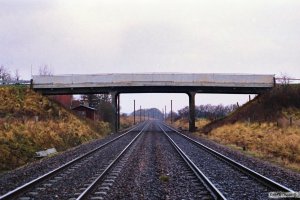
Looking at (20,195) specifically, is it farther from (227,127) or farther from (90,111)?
(90,111)

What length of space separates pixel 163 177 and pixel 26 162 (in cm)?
817

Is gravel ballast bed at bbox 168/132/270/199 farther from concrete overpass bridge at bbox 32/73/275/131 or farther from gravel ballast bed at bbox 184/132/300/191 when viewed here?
concrete overpass bridge at bbox 32/73/275/131

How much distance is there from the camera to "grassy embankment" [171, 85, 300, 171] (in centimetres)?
2226

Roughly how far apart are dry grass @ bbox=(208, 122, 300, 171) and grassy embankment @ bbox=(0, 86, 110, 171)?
444 inches

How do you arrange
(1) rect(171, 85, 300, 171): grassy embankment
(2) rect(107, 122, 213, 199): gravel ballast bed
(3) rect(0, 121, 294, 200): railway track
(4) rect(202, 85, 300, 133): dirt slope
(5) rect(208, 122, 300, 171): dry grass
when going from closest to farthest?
(3) rect(0, 121, 294, 200): railway track
(2) rect(107, 122, 213, 199): gravel ballast bed
(5) rect(208, 122, 300, 171): dry grass
(1) rect(171, 85, 300, 171): grassy embankment
(4) rect(202, 85, 300, 133): dirt slope

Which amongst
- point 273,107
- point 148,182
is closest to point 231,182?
point 148,182

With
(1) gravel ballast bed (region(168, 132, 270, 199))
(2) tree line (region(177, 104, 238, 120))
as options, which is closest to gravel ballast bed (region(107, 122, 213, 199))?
(1) gravel ballast bed (region(168, 132, 270, 199))

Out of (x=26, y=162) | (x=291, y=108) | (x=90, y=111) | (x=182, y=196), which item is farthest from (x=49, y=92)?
(x=182, y=196)

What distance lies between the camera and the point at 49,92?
5075 cm

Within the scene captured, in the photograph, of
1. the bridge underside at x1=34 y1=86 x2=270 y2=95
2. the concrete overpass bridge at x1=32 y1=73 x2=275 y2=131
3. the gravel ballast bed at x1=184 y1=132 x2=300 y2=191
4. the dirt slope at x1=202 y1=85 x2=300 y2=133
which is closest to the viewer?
the gravel ballast bed at x1=184 y1=132 x2=300 y2=191

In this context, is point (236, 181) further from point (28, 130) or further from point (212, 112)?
point (212, 112)

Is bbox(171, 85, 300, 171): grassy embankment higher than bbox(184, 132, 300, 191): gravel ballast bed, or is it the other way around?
bbox(171, 85, 300, 171): grassy embankment

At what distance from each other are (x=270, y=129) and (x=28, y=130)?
59.7ft

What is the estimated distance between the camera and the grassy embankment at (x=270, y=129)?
2226cm
